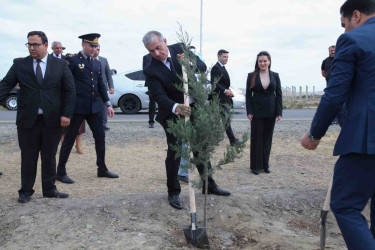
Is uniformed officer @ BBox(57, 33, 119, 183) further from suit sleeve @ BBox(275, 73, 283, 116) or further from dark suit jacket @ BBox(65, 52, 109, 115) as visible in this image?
suit sleeve @ BBox(275, 73, 283, 116)

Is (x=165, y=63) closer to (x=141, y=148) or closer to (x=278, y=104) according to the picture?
(x=278, y=104)

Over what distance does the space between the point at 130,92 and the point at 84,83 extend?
906cm

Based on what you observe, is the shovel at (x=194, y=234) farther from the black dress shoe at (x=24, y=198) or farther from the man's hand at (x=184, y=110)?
the black dress shoe at (x=24, y=198)

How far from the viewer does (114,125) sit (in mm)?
12242

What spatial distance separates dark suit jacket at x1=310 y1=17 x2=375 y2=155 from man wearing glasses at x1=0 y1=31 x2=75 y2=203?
3.26m

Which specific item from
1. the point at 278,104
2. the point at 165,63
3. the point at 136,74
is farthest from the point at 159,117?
the point at 136,74

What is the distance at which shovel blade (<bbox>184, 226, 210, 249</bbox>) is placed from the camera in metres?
3.96

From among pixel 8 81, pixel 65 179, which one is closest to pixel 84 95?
pixel 65 179

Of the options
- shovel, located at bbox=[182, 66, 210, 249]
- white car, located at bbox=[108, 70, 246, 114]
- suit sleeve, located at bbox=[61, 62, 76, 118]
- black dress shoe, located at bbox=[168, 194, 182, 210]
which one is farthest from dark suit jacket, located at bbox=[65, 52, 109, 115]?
white car, located at bbox=[108, 70, 246, 114]

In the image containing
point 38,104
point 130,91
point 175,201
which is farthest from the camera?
point 130,91

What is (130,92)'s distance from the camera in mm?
15297

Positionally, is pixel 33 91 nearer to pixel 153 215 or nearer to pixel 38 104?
pixel 38 104

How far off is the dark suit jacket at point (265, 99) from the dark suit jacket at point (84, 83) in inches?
97.0

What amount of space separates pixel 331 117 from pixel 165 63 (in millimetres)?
2170
